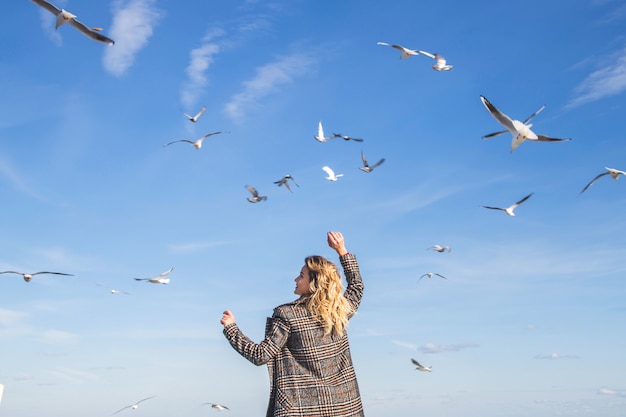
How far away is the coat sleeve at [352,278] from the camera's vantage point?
8.49 metres

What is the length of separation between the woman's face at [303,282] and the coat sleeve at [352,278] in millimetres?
670

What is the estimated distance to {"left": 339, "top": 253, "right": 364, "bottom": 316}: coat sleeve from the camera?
8.49 m

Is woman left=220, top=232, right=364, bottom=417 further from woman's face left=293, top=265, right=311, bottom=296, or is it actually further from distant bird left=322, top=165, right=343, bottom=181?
distant bird left=322, top=165, right=343, bottom=181

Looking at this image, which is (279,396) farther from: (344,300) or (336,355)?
(344,300)

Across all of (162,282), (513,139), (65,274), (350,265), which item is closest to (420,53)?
(162,282)

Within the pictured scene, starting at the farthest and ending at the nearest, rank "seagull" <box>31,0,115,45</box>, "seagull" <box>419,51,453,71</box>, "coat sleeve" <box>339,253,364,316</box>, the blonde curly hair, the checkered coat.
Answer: "seagull" <box>419,51,453,71</box> → "seagull" <box>31,0,115,45</box> → "coat sleeve" <box>339,253,364,316</box> → the blonde curly hair → the checkered coat

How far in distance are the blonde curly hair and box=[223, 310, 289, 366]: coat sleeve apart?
0.39m

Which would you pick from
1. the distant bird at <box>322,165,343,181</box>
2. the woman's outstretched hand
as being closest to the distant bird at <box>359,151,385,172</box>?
the distant bird at <box>322,165,343,181</box>

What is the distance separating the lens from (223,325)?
7812mm

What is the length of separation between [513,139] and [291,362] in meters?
6.67

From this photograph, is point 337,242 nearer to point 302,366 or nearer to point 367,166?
point 302,366

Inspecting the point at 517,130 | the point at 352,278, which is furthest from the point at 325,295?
the point at 517,130

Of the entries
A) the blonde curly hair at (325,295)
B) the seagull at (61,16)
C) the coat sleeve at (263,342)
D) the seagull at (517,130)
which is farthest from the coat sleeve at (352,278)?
the seagull at (61,16)

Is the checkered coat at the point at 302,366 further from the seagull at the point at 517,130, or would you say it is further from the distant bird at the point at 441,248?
the distant bird at the point at 441,248
